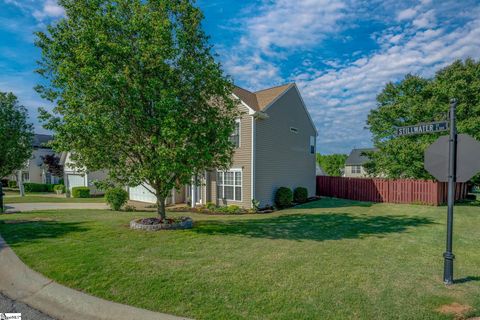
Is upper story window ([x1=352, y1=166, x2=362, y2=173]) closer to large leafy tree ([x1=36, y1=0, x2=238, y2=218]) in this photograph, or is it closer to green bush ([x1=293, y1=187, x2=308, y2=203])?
green bush ([x1=293, y1=187, x2=308, y2=203])

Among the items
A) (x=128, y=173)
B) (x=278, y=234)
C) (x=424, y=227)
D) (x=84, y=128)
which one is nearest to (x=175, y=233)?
(x=128, y=173)

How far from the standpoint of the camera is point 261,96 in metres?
19.5

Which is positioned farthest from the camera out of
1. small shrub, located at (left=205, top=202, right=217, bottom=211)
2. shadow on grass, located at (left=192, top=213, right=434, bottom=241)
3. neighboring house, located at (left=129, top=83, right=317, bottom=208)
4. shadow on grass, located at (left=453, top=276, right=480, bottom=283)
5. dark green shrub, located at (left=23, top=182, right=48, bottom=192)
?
dark green shrub, located at (left=23, top=182, right=48, bottom=192)

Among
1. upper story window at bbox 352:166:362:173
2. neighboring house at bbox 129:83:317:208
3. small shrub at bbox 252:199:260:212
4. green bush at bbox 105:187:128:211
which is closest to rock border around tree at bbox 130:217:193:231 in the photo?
neighboring house at bbox 129:83:317:208

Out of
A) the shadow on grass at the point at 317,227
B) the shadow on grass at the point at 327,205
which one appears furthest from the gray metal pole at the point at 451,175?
the shadow on grass at the point at 327,205

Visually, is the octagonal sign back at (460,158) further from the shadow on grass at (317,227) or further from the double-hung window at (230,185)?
the double-hung window at (230,185)

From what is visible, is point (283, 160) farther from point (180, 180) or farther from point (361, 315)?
point (361, 315)

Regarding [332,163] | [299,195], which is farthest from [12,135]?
[332,163]

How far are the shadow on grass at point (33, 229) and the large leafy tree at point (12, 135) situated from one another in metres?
14.4

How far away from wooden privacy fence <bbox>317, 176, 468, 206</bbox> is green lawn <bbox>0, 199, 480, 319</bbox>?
9762mm

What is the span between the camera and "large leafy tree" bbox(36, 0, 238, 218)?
8.35 meters

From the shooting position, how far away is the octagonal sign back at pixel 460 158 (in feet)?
16.1

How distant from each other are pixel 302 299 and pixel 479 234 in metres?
9.20

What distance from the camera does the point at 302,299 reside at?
14.8ft
